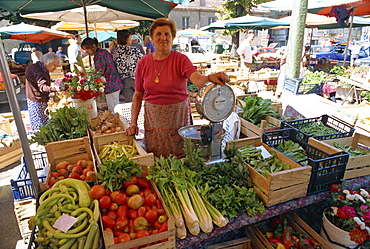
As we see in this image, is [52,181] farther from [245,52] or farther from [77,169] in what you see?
[245,52]

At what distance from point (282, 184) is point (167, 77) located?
4.54 ft

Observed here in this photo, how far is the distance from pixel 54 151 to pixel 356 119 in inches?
186

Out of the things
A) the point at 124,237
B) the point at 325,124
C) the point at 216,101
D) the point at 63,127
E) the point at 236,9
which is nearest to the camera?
the point at 124,237

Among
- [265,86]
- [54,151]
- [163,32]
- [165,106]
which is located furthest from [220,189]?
[265,86]

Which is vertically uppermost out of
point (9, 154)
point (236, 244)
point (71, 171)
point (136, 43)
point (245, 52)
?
point (136, 43)

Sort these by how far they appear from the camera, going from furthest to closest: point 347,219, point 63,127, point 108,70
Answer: point 108,70, point 63,127, point 347,219

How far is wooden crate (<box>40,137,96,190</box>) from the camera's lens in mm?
2555

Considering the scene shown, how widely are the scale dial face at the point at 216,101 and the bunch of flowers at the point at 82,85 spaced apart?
221 centimetres

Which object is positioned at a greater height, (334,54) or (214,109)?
(214,109)

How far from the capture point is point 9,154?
191 inches

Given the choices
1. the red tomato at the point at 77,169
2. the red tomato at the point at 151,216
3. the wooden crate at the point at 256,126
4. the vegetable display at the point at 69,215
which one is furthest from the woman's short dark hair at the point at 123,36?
the red tomato at the point at 151,216

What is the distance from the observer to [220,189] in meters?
1.95

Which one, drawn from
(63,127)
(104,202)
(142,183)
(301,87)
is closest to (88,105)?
(63,127)

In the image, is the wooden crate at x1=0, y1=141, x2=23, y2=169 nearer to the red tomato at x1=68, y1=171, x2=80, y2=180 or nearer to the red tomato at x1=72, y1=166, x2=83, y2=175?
the red tomato at x1=72, y1=166, x2=83, y2=175
